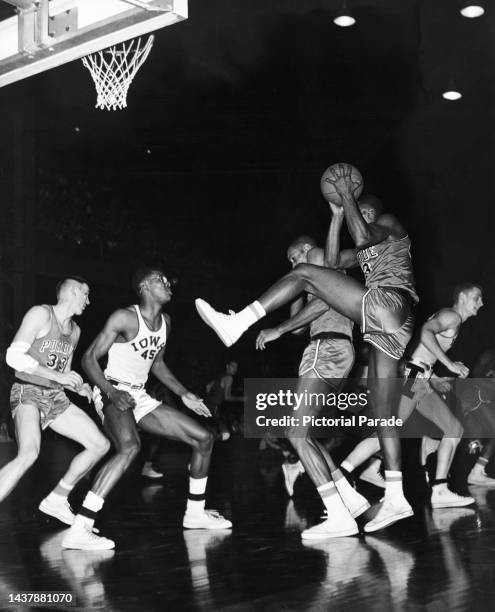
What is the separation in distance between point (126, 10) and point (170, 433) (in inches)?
96.2

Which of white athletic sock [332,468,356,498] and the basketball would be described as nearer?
the basketball

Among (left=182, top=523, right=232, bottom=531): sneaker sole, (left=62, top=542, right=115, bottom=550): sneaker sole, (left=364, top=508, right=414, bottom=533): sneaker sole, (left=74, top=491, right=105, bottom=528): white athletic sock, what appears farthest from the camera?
(left=182, top=523, right=232, bottom=531): sneaker sole

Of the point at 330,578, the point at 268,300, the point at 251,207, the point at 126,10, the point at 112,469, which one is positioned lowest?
the point at 330,578

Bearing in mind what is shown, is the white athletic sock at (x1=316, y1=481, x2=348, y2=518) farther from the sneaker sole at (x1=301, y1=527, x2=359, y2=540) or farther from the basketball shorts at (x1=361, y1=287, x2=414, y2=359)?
the basketball shorts at (x1=361, y1=287, x2=414, y2=359)

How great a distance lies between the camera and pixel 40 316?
168 inches

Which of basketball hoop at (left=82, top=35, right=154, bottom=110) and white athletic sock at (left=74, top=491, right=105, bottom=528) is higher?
basketball hoop at (left=82, top=35, right=154, bottom=110)

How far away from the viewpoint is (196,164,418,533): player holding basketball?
4000mm

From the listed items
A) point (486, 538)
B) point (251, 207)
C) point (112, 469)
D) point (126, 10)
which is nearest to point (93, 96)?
point (251, 207)

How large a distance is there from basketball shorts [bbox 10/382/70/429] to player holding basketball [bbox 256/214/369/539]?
128 centimetres

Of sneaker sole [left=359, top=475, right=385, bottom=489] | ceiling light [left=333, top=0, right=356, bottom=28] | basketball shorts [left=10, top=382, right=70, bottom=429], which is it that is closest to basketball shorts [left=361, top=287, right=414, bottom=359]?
basketball shorts [left=10, top=382, right=70, bottom=429]

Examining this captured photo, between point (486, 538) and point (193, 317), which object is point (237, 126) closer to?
point (193, 317)

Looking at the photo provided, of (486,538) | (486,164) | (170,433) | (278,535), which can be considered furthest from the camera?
(486,164)

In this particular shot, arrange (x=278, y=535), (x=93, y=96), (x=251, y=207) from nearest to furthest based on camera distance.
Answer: (x=278, y=535)
(x=93, y=96)
(x=251, y=207)

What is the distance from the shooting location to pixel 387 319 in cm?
422
